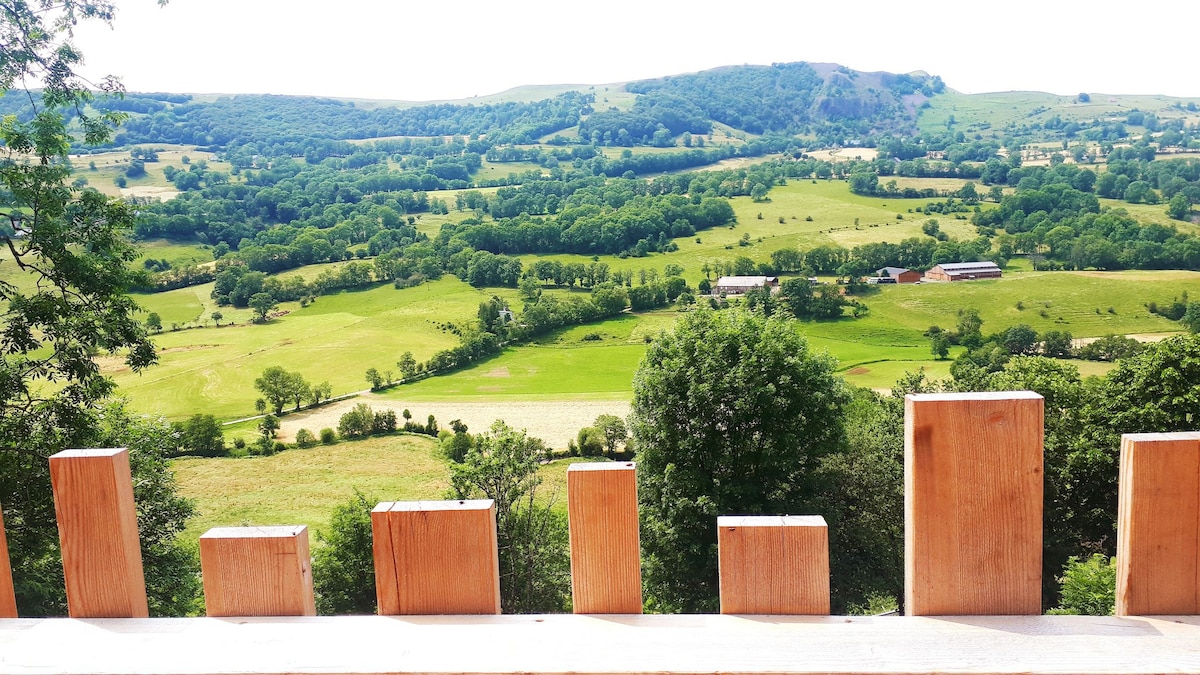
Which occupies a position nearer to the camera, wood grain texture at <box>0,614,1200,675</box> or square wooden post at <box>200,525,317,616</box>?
wood grain texture at <box>0,614,1200,675</box>

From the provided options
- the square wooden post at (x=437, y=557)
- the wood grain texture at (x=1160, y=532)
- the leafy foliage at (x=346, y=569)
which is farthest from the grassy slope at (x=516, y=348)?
the square wooden post at (x=437, y=557)

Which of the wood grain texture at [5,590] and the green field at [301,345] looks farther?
the green field at [301,345]

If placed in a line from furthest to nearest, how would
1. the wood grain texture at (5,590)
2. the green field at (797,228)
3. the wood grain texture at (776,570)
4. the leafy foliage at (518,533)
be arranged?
the green field at (797,228), the leafy foliage at (518,533), the wood grain texture at (5,590), the wood grain texture at (776,570)

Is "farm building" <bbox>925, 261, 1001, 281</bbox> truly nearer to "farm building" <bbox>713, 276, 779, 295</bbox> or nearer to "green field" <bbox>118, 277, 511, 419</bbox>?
"farm building" <bbox>713, 276, 779, 295</bbox>

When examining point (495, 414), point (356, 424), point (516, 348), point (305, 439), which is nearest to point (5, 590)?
point (495, 414)

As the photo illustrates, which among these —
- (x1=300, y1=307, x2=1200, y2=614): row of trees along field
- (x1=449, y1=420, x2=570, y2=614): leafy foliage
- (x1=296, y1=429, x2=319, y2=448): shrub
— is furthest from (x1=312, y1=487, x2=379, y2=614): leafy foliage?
(x1=296, y1=429, x2=319, y2=448): shrub

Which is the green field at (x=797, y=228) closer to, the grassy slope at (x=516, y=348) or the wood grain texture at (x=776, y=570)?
the grassy slope at (x=516, y=348)

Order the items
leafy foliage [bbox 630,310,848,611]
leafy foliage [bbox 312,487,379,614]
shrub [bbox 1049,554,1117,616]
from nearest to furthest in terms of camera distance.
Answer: shrub [bbox 1049,554,1117,616], leafy foliage [bbox 630,310,848,611], leafy foliage [bbox 312,487,379,614]
